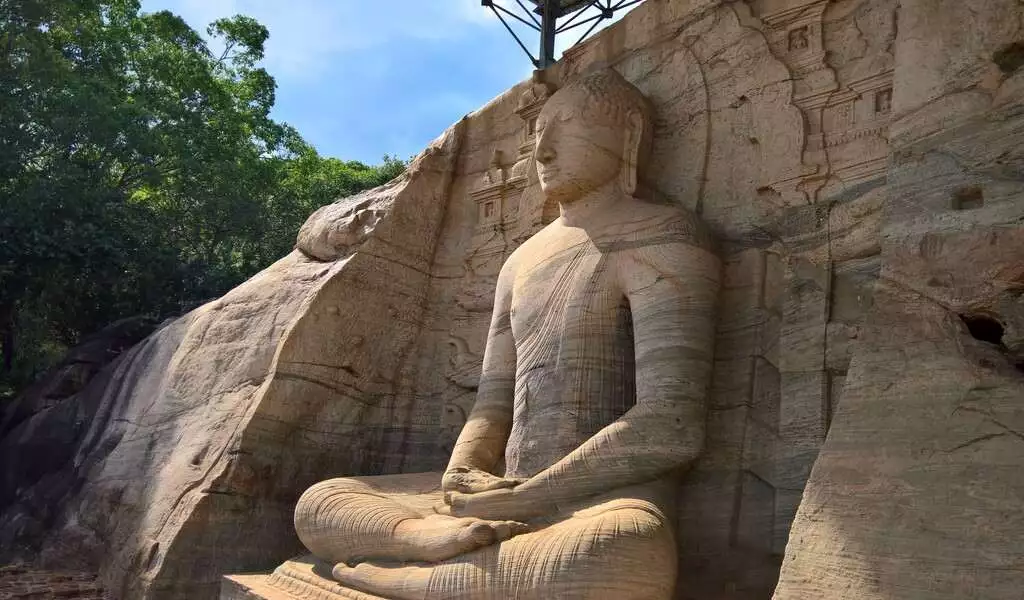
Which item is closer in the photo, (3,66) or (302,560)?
(302,560)

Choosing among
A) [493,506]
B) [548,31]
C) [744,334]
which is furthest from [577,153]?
[548,31]

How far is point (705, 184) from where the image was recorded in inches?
203

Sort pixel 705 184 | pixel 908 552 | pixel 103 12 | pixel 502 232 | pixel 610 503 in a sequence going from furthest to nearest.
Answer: pixel 103 12 < pixel 502 232 < pixel 705 184 < pixel 610 503 < pixel 908 552

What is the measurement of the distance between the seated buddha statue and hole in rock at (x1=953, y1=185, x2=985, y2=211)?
1.34 metres

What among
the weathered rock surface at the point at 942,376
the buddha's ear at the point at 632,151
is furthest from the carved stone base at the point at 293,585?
the buddha's ear at the point at 632,151

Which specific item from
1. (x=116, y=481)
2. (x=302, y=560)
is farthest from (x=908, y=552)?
(x=116, y=481)

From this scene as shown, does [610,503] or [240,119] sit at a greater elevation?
[240,119]

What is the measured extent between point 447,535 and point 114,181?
29.3ft

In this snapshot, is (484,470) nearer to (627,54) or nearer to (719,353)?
(719,353)

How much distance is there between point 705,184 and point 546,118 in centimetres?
94

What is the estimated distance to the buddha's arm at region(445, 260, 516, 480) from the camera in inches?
194

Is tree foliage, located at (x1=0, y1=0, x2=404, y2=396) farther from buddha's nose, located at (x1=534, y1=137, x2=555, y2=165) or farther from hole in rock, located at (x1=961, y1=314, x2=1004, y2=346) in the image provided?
hole in rock, located at (x1=961, y1=314, x2=1004, y2=346)

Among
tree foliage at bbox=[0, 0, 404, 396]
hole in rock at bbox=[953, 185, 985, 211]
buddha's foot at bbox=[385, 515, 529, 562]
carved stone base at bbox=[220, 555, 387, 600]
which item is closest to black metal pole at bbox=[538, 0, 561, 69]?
tree foliage at bbox=[0, 0, 404, 396]

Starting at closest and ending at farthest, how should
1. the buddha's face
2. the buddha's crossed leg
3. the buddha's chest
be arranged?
the buddha's crossed leg
the buddha's chest
the buddha's face
